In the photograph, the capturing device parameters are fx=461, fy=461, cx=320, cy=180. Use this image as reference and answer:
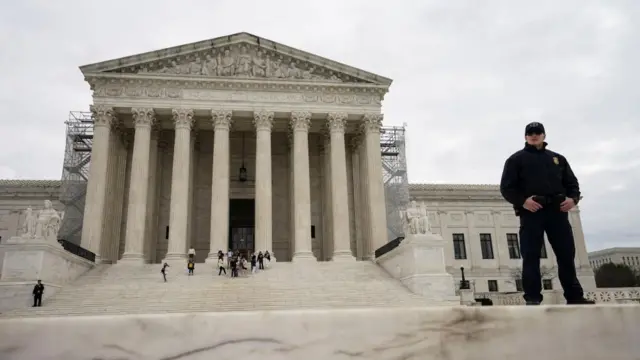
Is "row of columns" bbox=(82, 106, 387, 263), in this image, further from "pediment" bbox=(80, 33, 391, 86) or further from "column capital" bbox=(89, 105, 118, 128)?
"pediment" bbox=(80, 33, 391, 86)

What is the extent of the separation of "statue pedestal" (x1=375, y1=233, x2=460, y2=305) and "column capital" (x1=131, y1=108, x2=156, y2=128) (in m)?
17.5

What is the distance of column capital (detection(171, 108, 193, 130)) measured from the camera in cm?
2908

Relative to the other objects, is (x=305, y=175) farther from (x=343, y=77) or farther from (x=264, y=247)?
(x=343, y=77)

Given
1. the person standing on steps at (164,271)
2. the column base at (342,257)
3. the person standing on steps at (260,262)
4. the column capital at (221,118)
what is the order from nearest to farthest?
the person standing on steps at (164,271), the person standing on steps at (260,262), the column base at (342,257), the column capital at (221,118)

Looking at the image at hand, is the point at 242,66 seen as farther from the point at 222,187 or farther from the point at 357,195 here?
the point at 357,195

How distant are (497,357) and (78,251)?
2583 centimetres

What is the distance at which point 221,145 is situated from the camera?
95.5 ft

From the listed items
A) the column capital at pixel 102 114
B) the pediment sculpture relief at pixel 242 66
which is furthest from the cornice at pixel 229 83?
the column capital at pixel 102 114

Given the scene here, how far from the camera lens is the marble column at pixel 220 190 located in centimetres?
2756

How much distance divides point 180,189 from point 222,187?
250 cm

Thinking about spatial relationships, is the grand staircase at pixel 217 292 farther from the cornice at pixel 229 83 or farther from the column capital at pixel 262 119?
the cornice at pixel 229 83

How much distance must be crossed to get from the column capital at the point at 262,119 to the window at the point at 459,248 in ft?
76.6

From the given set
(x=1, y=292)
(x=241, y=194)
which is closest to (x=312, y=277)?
(x=241, y=194)

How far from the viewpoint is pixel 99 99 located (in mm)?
28703
